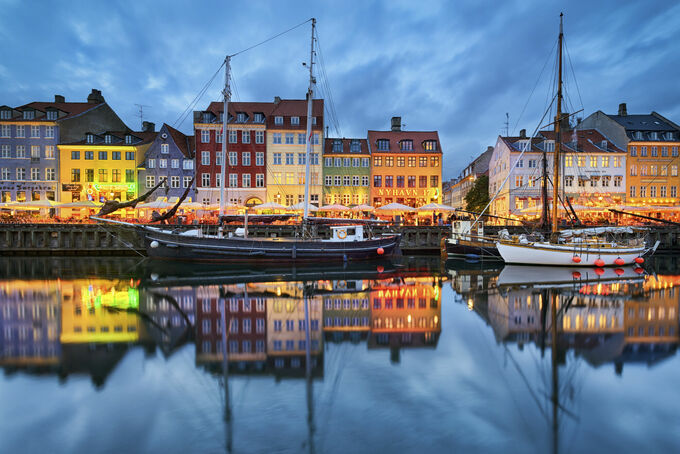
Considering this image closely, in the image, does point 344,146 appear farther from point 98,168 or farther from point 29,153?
point 29,153

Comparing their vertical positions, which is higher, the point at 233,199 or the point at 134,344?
the point at 233,199

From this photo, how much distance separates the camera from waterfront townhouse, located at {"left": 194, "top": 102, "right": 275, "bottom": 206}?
50.2m

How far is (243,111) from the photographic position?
52.8 metres

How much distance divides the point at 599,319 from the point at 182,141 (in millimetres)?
51012

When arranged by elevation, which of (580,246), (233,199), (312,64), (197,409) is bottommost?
(197,409)

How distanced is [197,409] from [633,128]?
6449cm

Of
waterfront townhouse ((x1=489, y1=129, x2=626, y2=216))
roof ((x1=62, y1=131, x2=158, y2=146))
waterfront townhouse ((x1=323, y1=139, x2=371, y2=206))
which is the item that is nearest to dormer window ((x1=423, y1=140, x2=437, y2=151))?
waterfront townhouse ((x1=323, y1=139, x2=371, y2=206))

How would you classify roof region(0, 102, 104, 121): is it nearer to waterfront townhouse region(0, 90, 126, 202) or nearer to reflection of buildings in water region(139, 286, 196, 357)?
waterfront townhouse region(0, 90, 126, 202)

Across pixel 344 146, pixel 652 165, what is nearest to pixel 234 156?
pixel 344 146

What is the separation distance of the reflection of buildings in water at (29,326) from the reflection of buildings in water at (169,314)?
7.67 ft

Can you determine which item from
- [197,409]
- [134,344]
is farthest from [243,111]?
[197,409]

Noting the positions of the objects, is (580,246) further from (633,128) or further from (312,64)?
(633,128)

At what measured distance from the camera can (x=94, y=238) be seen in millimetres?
35219

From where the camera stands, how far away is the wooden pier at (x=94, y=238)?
3453 centimetres
